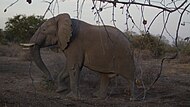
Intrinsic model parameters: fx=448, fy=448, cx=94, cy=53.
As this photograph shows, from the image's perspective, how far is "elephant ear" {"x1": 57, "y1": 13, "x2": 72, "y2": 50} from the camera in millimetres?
8656

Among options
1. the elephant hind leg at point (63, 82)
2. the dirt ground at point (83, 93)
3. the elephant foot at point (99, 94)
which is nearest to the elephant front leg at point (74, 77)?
the dirt ground at point (83, 93)

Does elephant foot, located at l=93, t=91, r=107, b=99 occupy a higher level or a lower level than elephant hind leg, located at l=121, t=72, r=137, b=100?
lower

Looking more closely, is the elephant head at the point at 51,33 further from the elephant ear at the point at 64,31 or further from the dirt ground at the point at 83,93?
the dirt ground at the point at 83,93

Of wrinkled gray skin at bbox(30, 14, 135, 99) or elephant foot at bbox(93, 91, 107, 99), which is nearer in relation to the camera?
wrinkled gray skin at bbox(30, 14, 135, 99)

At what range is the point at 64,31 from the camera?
28.6 ft

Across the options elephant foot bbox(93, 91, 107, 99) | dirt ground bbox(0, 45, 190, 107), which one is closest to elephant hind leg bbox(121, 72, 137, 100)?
dirt ground bbox(0, 45, 190, 107)

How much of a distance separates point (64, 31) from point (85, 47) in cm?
53

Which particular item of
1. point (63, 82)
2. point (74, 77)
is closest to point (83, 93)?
point (63, 82)

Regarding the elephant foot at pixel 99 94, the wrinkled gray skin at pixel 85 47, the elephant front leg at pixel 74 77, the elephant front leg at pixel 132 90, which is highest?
the wrinkled gray skin at pixel 85 47

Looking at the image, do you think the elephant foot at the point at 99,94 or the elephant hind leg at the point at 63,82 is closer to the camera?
the elephant foot at the point at 99,94

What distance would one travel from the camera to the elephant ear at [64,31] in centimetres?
866

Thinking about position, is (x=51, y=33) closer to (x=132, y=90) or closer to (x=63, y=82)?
(x=63, y=82)

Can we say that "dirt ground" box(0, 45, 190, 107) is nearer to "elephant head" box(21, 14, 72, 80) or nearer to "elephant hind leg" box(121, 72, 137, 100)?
"elephant hind leg" box(121, 72, 137, 100)

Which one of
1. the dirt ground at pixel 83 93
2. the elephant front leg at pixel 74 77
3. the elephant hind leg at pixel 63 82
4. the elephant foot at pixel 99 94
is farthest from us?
the elephant hind leg at pixel 63 82
